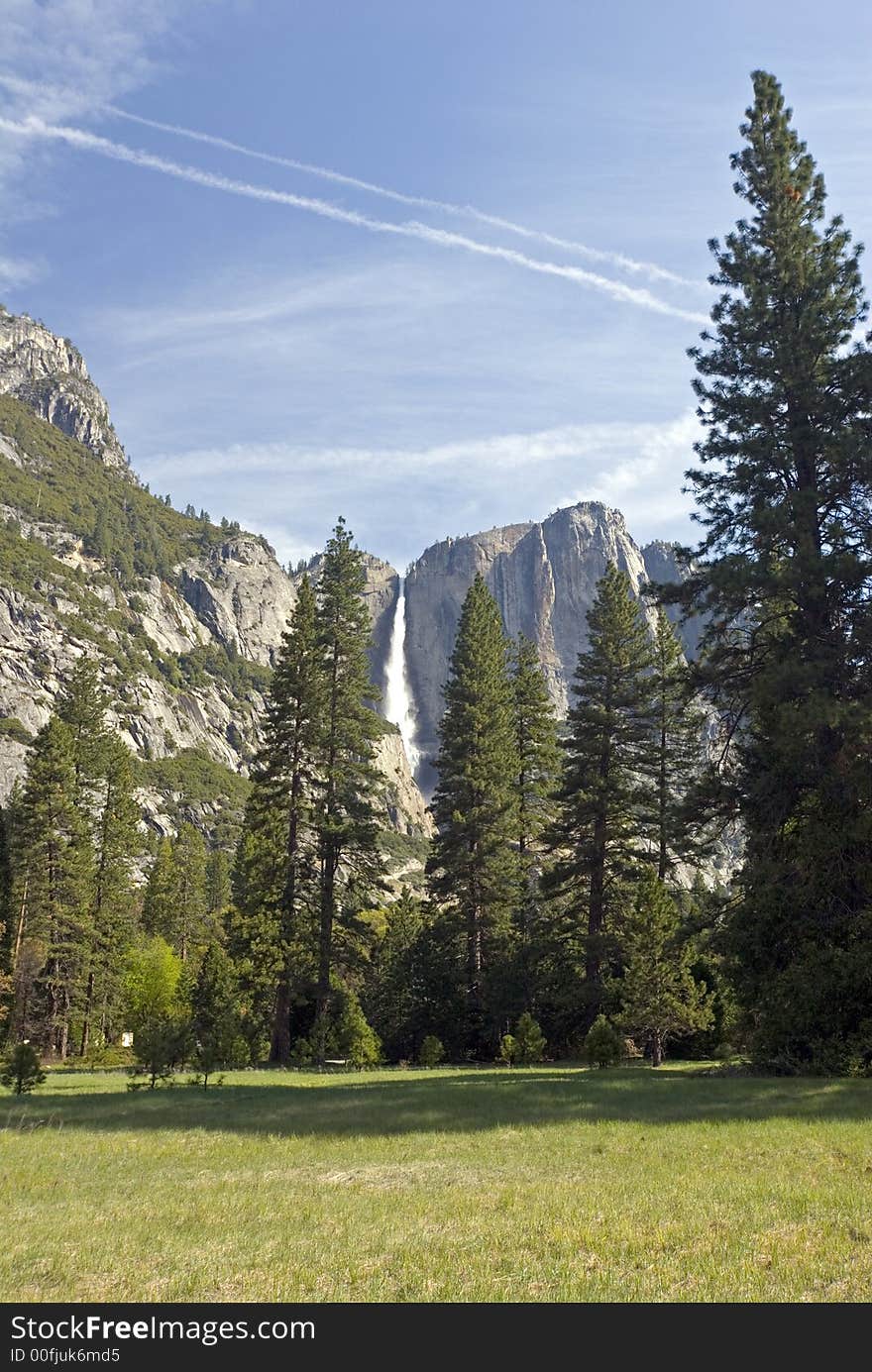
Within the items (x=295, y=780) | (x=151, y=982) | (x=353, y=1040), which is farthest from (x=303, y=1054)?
(x=151, y=982)

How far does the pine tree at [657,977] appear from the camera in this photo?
79.3 feet

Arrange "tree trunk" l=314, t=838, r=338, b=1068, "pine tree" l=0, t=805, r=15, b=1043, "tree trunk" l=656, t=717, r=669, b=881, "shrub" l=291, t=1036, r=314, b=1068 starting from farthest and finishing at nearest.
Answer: "pine tree" l=0, t=805, r=15, b=1043
"tree trunk" l=314, t=838, r=338, b=1068
"tree trunk" l=656, t=717, r=669, b=881
"shrub" l=291, t=1036, r=314, b=1068

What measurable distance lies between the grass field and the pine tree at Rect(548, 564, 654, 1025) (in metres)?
18.3

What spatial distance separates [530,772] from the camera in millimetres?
41750

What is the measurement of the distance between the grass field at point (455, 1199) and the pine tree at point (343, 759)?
63.3 feet

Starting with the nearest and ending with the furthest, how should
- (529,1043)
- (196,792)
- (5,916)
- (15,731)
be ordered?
(529,1043) → (5,916) → (15,731) → (196,792)

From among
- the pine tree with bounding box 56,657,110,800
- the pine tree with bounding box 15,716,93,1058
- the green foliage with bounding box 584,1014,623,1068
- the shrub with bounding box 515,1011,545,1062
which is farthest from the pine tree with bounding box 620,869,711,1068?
the pine tree with bounding box 56,657,110,800

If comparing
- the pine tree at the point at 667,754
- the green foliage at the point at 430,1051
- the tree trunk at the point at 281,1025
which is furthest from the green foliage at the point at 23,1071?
the pine tree at the point at 667,754

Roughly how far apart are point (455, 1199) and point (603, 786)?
26.5 m

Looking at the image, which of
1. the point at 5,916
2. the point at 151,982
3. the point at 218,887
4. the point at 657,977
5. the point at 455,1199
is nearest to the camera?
the point at 455,1199

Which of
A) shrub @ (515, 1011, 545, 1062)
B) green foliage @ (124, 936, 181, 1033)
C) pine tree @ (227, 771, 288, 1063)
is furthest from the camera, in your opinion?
green foliage @ (124, 936, 181, 1033)

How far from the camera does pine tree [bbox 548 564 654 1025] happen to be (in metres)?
33.8

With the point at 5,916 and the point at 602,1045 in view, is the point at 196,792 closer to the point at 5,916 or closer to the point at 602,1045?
the point at 5,916

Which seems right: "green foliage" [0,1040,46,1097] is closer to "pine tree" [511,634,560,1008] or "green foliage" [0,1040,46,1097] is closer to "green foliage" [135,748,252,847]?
"pine tree" [511,634,560,1008]
